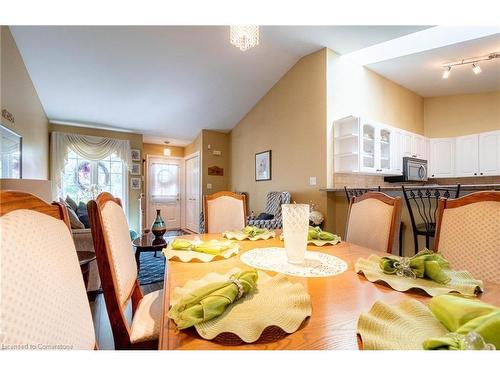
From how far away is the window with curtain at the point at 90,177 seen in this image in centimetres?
523

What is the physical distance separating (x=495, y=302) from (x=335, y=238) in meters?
0.76

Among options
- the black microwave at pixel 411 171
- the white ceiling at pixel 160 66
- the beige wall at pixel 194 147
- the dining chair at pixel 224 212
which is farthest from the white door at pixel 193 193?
the black microwave at pixel 411 171

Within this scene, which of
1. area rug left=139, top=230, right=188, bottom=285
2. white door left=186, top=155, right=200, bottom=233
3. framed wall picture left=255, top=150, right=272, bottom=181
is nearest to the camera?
area rug left=139, top=230, right=188, bottom=285

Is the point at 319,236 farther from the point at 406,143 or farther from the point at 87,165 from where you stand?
the point at 87,165

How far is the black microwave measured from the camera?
3753mm

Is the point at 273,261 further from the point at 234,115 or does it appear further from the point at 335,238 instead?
the point at 234,115

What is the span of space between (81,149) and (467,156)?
298 inches

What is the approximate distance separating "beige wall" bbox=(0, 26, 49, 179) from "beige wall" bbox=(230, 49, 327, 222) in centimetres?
346

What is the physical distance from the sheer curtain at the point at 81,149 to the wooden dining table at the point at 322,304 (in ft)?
16.8

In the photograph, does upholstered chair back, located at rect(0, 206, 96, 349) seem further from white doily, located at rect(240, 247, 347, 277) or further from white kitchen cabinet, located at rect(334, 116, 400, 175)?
white kitchen cabinet, located at rect(334, 116, 400, 175)

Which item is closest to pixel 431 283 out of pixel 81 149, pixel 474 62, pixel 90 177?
pixel 474 62

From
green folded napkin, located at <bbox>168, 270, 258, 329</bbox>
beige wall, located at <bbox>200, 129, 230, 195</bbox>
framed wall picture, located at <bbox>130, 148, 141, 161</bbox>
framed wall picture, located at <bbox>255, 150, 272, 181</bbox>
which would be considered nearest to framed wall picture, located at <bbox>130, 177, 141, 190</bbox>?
framed wall picture, located at <bbox>130, 148, 141, 161</bbox>

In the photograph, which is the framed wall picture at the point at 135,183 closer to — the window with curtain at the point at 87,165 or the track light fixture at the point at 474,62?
the window with curtain at the point at 87,165

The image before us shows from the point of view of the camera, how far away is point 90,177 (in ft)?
17.9
